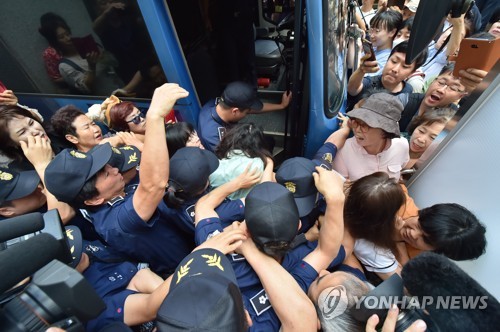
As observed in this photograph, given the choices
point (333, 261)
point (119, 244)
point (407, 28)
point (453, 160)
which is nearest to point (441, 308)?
point (333, 261)

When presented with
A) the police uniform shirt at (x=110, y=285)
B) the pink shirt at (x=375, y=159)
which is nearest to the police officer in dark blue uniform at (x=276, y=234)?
the police uniform shirt at (x=110, y=285)

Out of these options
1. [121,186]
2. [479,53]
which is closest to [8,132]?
[121,186]

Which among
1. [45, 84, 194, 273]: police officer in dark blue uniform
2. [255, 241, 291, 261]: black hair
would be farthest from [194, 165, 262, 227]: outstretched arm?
[255, 241, 291, 261]: black hair

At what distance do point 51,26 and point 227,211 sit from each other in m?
1.95

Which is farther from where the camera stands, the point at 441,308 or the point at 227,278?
the point at 227,278

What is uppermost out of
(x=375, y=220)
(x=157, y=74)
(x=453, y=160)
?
(x=157, y=74)

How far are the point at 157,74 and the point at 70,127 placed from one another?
2.64 feet

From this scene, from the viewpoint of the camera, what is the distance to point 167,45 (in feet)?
6.07

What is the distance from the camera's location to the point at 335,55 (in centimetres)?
202

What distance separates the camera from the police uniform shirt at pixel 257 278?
1151 mm

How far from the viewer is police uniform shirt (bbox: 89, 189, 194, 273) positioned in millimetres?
1359

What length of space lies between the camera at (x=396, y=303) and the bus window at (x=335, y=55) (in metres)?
1.46

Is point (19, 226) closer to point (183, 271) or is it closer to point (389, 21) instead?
point (183, 271)

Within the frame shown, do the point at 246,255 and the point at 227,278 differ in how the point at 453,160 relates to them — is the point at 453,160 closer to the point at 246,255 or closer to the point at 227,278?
the point at 246,255
